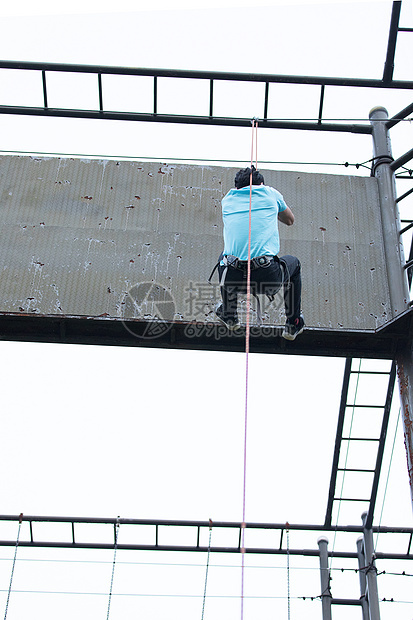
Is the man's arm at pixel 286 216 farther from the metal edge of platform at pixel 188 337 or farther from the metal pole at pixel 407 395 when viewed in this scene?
the metal pole at pixel 407 395

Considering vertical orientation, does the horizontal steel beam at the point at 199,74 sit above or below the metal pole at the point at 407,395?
above

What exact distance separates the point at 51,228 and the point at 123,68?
94.7 inches

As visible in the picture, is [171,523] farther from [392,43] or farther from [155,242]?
[392,43]

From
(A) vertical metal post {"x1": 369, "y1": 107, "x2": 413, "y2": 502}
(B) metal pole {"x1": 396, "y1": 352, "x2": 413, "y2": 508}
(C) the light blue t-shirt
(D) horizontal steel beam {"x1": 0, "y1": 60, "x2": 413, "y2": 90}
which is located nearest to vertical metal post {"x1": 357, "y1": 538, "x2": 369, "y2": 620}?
(B) metal pole {"x1": 396, "y1": 352, "x2": 413, "y2": 508}

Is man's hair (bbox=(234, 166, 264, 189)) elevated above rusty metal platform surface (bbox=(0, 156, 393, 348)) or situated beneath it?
situated beneath

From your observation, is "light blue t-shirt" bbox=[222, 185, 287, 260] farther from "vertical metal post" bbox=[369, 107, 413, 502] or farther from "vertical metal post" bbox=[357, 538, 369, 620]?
"vertical metal post" bbox=[357, 538, 369, 620]

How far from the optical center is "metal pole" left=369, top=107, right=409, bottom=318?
34.1ft

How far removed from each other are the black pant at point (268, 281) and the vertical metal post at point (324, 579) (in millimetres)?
7719

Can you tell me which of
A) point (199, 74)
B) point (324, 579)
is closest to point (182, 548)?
point (324, 579)

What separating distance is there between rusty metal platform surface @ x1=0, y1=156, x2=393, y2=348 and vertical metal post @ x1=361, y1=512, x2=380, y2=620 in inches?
233

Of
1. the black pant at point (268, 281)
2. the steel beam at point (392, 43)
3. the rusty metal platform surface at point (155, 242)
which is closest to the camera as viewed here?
the black pant at point (268, 281)

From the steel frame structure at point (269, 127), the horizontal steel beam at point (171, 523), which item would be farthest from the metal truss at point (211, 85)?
the horizontal steel beam at point (171, 523)
